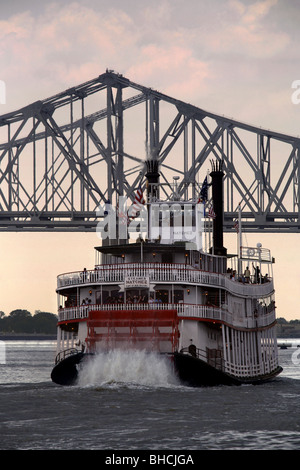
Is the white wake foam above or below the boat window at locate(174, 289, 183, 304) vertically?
below

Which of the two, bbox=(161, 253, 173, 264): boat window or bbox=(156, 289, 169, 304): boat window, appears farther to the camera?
bbox=(161, 253, 173, 264): boat window

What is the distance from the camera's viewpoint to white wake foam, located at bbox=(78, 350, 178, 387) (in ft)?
135

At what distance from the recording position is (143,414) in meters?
34.8

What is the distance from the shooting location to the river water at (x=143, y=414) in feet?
97.3

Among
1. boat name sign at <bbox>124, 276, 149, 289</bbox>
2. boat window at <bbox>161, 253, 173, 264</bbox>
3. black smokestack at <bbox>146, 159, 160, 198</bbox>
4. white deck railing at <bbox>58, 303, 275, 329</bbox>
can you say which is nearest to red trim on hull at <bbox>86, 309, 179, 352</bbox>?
white deck railing at <bbox>58, 303, 275, 329</bbox>

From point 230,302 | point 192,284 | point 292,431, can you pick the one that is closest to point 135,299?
point 192,284

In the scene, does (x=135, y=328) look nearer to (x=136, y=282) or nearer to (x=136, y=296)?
(x=136, y=282)

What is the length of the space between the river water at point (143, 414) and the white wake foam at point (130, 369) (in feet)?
0.13

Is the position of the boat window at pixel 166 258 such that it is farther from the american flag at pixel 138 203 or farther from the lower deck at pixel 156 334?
the american flag at pixel 138 203

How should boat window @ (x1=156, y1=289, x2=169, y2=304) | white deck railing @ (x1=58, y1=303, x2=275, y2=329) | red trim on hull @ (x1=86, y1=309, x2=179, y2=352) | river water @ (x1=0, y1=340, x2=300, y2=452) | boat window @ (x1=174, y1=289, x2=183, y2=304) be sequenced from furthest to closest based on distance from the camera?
boat window @ (x1=156, y1=289, x2=169, y2=304) → boat window @ (x1=174, y1=289, x2=183, y2=304) → white deck railing @ (x1=58, y1=303, x2=275, y2=329) → red trim on hull @ (x1=86, y1=309, x2=179, y2=352) → river water @ (x1=0, y1=340, x2=300, y2=452)

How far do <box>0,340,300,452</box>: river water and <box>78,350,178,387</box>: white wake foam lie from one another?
0.04 m

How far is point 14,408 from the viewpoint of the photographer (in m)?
37.2

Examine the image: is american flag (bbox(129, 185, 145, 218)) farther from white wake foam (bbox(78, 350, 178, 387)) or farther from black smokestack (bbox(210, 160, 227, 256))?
white wake foam (bbox(78, 350, 178, 387))
